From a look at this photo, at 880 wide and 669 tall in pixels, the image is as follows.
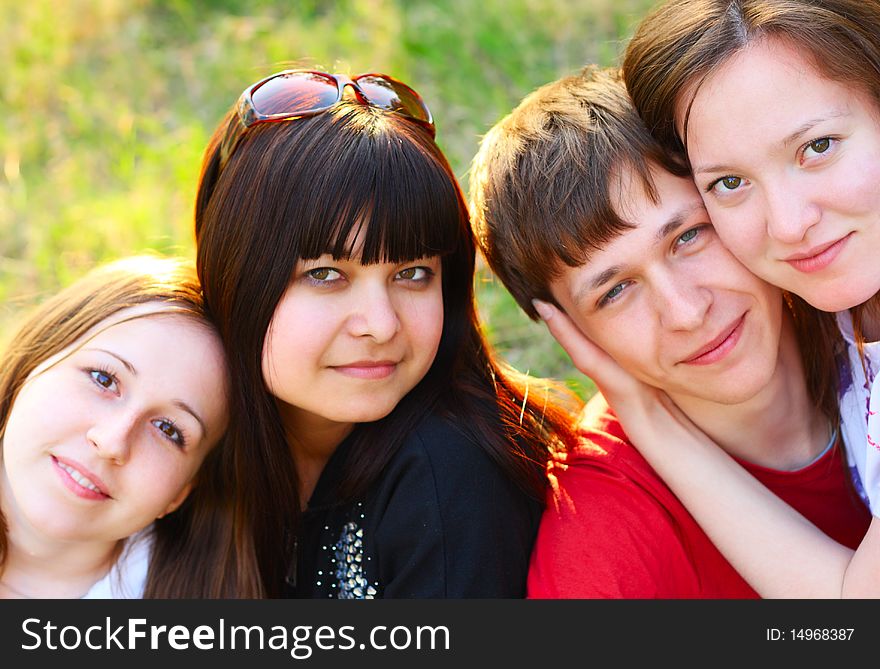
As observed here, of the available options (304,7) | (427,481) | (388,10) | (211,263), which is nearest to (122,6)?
(304,7)

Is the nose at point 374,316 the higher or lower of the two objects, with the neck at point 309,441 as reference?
higher

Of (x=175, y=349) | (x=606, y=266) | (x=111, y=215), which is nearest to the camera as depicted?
(x=606, y=266)

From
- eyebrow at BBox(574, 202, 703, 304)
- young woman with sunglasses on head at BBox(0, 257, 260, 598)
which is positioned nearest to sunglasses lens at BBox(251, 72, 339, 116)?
young woman with sunglasses on head at BBox(0, 257, 260, 598)

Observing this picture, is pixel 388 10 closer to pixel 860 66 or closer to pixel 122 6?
pixel 122 6

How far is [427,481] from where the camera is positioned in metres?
2.55

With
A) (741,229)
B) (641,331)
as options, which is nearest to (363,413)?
(641,331)

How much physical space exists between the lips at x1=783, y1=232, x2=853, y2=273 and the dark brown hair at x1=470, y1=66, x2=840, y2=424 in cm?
38

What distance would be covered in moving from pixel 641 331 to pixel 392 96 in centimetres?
92

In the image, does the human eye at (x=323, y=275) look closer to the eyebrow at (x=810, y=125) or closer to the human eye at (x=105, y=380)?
the human eye at (x=105, y=380)

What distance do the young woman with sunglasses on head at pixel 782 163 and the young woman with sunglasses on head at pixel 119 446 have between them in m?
1.31

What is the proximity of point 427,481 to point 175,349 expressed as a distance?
76 cm

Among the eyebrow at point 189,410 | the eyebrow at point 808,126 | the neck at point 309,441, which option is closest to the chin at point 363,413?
the neck at point 309,441

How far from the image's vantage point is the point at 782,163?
2.23 meters

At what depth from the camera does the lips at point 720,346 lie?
8.18 feet
